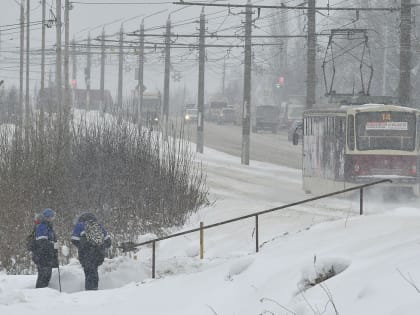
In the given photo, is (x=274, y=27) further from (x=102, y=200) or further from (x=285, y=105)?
(x=102, y=200)

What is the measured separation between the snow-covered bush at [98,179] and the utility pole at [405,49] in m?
7.15

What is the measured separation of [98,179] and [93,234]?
8.76 metres

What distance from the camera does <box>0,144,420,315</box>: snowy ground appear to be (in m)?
9.84

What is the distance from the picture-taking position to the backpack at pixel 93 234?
1546 centimetres

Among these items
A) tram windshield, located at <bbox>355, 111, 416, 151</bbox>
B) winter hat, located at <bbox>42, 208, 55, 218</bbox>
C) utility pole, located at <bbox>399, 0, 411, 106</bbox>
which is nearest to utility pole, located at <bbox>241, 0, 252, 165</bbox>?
utility pole, located at <bbox>399, 0, 411, 106</bbox>

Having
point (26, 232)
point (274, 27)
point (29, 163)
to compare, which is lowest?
point (26, 232)

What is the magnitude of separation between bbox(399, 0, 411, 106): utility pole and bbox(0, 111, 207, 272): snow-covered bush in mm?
7154

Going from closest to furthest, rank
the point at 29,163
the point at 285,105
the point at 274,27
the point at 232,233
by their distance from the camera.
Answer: the point at 232,233 < the point at 29,163 < the point at 285,105 < the point at 274,27

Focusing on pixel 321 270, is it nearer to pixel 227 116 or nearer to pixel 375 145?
pixel 375 145

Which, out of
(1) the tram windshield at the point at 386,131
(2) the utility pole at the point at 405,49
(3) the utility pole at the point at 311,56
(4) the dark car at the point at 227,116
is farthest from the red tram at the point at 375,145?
(4) the dark car at the point at 227,116

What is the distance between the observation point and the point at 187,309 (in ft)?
39.3

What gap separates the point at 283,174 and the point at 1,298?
2521cm

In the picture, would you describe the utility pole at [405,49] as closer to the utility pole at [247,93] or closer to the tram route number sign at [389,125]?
the tram route number sign at [389,125]

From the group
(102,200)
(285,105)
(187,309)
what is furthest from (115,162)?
(285,105)
